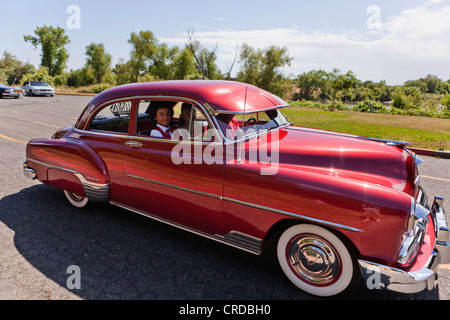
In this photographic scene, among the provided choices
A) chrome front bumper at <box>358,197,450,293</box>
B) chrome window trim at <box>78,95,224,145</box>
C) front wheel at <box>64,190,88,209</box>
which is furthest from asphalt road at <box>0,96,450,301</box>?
chrome window trim at <box>78,95,224,145</box>

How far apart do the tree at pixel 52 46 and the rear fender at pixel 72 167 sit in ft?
193

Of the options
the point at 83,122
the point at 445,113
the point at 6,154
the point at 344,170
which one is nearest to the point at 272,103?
the point at 344,170

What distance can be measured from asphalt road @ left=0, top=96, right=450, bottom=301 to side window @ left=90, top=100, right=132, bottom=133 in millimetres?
1169

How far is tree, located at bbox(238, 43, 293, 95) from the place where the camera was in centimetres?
5412

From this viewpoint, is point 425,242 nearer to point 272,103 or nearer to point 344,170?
point 344,170

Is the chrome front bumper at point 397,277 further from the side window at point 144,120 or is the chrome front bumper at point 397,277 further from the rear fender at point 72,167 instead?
the rear fender at point 72,167

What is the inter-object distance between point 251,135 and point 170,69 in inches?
2341

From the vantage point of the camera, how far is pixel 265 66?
54875 millimetres

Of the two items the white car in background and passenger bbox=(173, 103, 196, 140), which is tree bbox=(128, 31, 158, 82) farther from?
passenger bbox=(173, 103, 196, 140)

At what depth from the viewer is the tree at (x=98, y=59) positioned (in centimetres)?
5900

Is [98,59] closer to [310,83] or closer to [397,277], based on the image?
[397,277]

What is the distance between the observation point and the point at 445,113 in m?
23.8

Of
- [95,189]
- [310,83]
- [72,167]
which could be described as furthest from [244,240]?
[310,83]

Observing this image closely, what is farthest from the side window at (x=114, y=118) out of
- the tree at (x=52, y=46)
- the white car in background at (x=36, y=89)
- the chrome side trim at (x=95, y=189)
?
the tree at (x=52, y=46)
